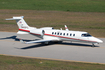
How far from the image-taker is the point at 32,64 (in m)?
22.1

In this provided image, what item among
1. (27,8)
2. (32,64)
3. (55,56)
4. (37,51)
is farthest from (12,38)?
(27,8)

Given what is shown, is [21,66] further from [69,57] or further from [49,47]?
[49,47]

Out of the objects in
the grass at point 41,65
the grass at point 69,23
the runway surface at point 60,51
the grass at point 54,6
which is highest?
the grass at point 54,6

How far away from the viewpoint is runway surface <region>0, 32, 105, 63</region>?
25453 mm

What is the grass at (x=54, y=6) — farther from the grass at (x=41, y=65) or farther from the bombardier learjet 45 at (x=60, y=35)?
the grass at (x=41, y=65)

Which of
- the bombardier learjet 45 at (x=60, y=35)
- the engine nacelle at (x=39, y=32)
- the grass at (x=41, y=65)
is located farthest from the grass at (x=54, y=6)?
the grass at (x=41, y=65)

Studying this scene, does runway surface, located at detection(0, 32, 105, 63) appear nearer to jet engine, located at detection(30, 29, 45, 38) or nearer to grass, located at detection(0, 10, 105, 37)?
jet engine, located at detection(30, 29, 45, 38)

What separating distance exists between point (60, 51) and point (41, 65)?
7.13m

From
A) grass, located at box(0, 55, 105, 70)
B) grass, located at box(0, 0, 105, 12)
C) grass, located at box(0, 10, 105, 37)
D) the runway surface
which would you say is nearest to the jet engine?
the runway surface

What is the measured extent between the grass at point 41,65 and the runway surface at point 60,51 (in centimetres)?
197

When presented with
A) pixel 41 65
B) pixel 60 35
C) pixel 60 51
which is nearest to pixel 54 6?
pixel 60 35

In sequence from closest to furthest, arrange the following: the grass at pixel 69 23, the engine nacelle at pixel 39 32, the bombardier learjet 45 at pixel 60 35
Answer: the bombardier learjet 45 at pixel 60 35
the engine nacelle at pixel 39 32
the grass at pixel 69 23

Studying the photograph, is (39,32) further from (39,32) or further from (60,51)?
(60,51)

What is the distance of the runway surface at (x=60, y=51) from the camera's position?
25.5 meters
